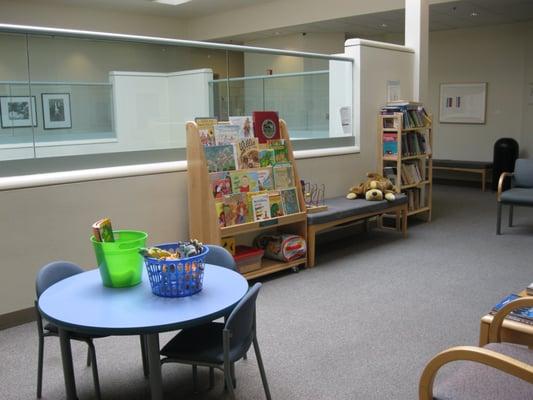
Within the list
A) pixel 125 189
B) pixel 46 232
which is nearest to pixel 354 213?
pixel 125 189

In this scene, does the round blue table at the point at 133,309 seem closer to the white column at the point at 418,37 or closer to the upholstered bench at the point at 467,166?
the white column at the point at 418,37

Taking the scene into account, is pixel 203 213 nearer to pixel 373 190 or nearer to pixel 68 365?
pixel 68 365

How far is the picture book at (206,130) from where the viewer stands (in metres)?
4.14

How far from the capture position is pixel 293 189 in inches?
185

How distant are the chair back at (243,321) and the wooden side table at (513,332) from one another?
39.2 inches

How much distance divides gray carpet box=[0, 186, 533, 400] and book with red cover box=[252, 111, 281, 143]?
3.96ft

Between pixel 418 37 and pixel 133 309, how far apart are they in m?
5.63

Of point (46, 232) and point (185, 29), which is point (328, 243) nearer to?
point (46, 232)

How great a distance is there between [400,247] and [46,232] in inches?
135

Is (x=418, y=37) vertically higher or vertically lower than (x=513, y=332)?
higher

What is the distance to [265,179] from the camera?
4523 millimetres

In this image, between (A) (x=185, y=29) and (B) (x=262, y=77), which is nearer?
(B) (x=262, y=77)

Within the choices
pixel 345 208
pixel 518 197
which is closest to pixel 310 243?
pixel 345 208

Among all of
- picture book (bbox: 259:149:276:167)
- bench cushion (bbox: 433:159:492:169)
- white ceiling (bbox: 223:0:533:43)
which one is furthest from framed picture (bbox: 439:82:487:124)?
picture book (bbox: 259:149:276:167)
